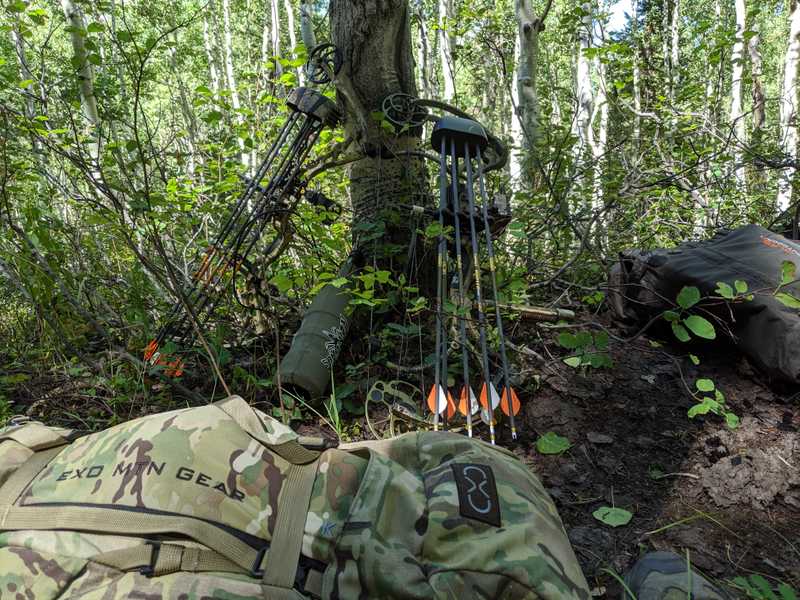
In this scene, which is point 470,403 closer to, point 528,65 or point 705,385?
point 705,385

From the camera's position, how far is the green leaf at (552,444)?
7.57ft

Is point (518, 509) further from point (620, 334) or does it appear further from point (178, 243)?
point (178, 243)

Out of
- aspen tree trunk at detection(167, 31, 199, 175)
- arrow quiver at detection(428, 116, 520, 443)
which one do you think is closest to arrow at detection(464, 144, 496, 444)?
arrow quiver at detection(428, 116, 520, 443)

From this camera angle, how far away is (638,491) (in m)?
2.17

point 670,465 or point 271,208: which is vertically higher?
point 271,208

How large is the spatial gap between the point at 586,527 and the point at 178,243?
3711 mm

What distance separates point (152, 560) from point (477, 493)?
74 cm

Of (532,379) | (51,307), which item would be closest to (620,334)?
(532,379)

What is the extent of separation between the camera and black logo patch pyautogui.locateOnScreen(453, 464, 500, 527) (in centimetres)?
119

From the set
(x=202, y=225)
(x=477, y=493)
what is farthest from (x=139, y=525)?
(x=202, y=225)

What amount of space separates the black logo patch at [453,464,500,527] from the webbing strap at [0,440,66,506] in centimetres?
109

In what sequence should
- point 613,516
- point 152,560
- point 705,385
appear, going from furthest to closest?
1. point 705,385
2. point 613,516
3. point 152,560

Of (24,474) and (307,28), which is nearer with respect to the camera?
(24,474)

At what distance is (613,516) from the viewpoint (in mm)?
2000
